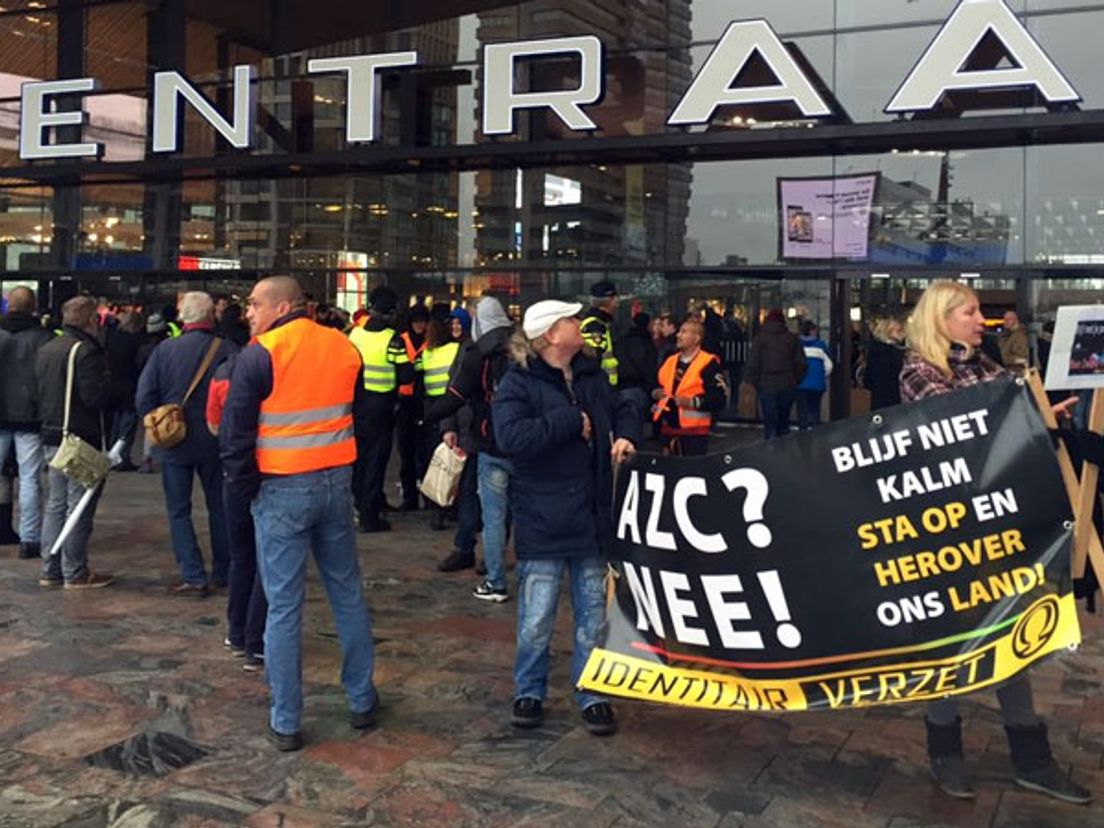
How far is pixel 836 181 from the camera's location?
1276 cm

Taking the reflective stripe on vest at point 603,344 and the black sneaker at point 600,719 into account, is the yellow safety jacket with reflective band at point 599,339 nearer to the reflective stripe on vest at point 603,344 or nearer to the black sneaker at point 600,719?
the reflective stripe on vest at point 603,344

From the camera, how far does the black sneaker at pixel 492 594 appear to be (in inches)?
271

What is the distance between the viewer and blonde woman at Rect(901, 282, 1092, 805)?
406cm

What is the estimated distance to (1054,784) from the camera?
402 centimetres

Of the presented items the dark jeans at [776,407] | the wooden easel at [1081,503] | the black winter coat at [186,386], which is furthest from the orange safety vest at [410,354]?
the wooden easel at [1081,503]

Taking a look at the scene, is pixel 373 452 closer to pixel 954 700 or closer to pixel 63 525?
pixel 63 525

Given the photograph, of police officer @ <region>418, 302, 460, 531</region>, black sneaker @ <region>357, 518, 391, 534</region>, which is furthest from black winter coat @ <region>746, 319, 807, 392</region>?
black sneaker @ <region>357, 518, 391, 534</region>

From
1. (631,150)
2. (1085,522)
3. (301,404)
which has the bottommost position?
(1085,522)

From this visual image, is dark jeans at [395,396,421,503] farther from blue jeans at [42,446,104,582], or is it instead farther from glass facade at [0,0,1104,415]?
glass facade at [0,0,1104,415]

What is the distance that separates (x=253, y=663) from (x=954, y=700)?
3221 mm

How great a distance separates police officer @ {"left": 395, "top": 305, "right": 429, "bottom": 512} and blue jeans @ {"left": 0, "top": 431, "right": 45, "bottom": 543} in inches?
118

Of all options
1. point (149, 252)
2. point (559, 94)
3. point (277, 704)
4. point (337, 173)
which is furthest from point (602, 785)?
point (149, 252)

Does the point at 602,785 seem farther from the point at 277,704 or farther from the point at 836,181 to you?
the point at 836,181

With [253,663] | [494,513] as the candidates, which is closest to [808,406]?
[494,513]
